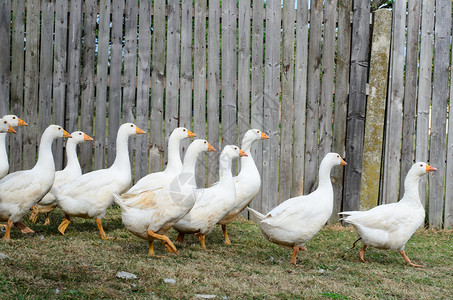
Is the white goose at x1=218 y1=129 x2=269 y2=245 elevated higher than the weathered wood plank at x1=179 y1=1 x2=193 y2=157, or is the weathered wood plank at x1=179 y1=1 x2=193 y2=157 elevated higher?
the weathered wood plank at x1=179 y1=1 x2=193 y2=157

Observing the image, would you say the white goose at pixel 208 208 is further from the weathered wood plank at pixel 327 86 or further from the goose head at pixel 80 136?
the weathered wood plank at pixel 327 86

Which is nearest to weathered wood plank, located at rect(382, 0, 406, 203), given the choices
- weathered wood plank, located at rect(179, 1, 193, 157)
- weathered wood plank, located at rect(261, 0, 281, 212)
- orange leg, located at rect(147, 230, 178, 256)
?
weathered wood plank, located at rect(261, 0, 281, 212)

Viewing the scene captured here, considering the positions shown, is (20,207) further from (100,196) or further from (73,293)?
(73,293)

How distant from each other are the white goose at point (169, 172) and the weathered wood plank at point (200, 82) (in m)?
0.67

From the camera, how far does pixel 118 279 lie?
4.77 meters

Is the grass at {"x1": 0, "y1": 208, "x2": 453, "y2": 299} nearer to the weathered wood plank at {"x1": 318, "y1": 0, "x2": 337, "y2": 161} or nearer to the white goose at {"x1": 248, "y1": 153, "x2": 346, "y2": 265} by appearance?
the white goose at {"x1": 248, "y1": 153, "x2": 346, "y2": 265}

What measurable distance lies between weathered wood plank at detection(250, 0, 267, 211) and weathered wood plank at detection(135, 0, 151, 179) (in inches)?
65.1

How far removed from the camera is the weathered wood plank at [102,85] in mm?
8141

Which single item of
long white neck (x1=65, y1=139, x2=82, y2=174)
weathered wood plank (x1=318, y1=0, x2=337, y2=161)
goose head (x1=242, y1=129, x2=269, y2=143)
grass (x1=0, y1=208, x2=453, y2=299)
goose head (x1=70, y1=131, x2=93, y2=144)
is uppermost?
weathered wood plank (x1=318, y1=0, x2=337, y2=161)

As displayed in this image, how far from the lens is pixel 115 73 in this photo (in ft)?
27.0

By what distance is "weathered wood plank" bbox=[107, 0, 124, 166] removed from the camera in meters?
8.17

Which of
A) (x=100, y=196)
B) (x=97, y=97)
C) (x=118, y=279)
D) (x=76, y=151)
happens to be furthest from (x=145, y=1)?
(x=118, y=279)

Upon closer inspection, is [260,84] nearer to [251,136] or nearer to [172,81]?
[251,136]

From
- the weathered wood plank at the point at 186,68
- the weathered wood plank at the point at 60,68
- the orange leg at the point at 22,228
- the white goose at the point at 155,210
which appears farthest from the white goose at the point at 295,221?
the weathered wood plank at the point at 60,68
